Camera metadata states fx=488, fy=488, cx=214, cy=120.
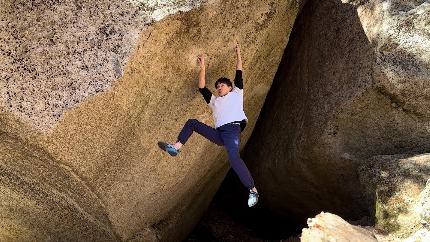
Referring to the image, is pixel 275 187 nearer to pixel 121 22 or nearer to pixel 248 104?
pixel 248 104

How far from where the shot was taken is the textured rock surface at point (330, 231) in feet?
15.0

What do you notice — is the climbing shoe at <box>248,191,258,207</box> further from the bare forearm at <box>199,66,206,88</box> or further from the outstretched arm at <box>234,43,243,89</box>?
the bare forearm at <box>199,66,206,88</box>

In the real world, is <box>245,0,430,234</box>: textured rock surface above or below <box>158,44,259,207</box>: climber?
below

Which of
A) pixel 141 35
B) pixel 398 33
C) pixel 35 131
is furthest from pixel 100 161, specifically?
pixel 398 33

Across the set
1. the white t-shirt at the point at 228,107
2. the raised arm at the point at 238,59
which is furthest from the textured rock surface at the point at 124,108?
the white t-shirt at the point at 228,107

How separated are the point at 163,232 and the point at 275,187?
93.2 inches

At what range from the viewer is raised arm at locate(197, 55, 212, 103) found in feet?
16.8

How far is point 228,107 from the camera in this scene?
521cm

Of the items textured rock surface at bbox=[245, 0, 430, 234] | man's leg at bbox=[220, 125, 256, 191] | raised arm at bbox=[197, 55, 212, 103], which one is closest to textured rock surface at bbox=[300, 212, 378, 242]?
man's leg at bbox=[220, 125, 256, 191]

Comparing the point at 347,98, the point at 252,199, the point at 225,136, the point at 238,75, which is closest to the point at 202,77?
the point at 238,75

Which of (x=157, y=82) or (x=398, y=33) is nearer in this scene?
(x=157, y=82)

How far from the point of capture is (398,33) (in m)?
5.55

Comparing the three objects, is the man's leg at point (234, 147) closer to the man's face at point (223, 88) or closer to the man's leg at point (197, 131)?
the man's leg at point (197, 131)

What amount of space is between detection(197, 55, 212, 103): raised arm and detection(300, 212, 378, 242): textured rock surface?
1.65 metres
